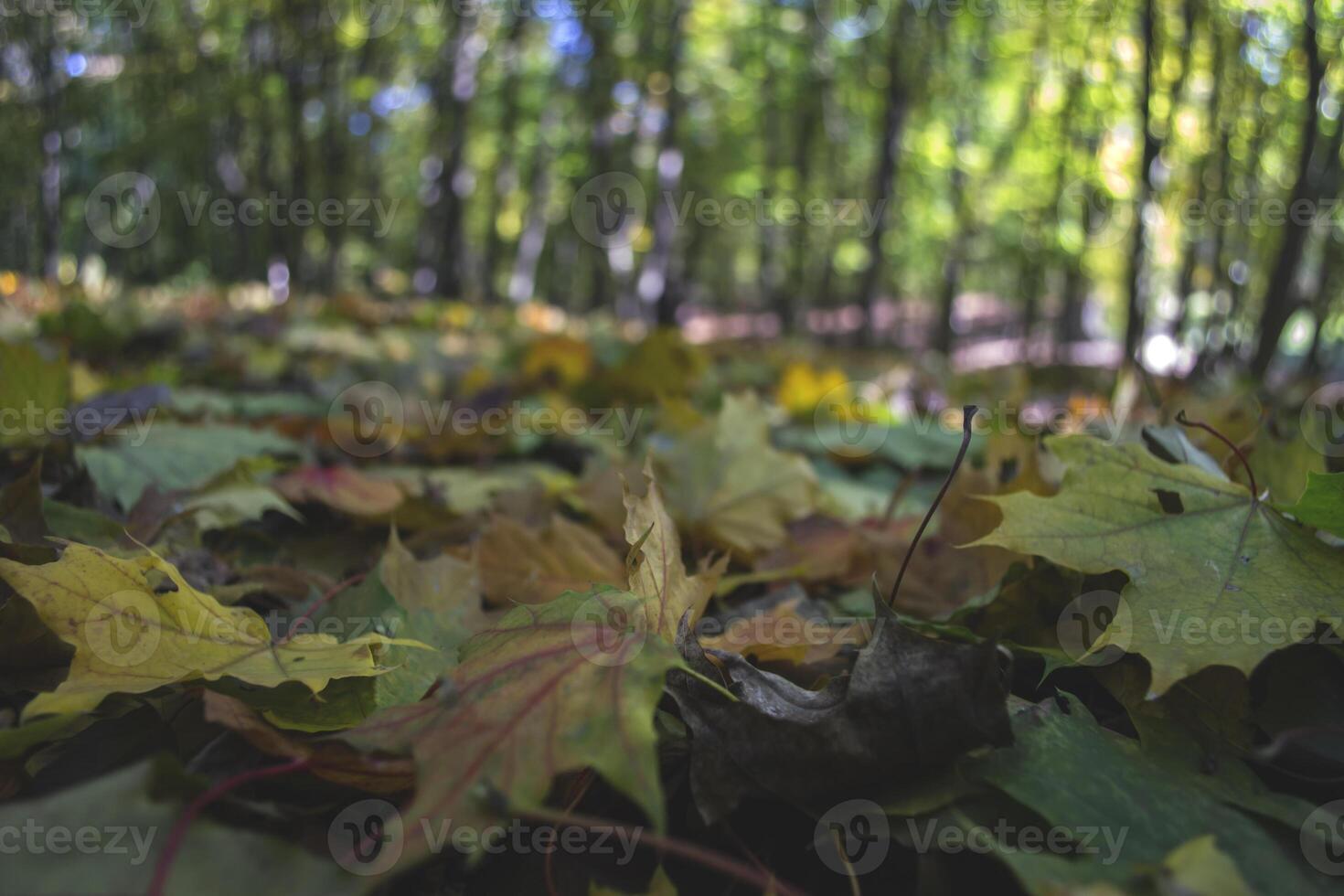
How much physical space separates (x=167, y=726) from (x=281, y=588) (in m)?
0.46

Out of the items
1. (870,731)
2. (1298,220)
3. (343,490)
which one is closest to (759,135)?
(1298,220)

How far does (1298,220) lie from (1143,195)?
130cm

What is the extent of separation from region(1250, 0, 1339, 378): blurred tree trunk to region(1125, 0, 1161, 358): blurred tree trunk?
649mm

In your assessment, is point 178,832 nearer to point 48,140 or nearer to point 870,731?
point 870,731

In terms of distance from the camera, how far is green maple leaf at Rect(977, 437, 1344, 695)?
79 cm

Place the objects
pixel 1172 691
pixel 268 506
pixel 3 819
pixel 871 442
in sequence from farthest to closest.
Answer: pixel 871 442
pixel 268 506
pixel 1172 691
pixel 3 819

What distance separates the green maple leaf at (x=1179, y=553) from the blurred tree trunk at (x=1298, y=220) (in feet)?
12.5

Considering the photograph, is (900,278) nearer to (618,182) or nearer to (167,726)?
(618,182)

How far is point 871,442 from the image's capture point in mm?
2676

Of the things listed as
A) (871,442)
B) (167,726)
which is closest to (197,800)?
(167,726)

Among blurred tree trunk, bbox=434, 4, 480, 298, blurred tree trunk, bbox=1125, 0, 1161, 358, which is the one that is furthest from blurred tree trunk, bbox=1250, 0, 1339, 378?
blurred tree trunk, bbox=434, 4, 480, 298

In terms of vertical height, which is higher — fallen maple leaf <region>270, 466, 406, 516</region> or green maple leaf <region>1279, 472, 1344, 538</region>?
green maple leaf <region>1279, 472, 1344, 538</region>

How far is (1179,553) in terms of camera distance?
957mm

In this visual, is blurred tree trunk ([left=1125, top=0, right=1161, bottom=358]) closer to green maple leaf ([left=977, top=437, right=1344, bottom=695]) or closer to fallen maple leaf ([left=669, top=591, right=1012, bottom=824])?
green maple leaf ([left=977, top=437, right=1344, bottom=695])
